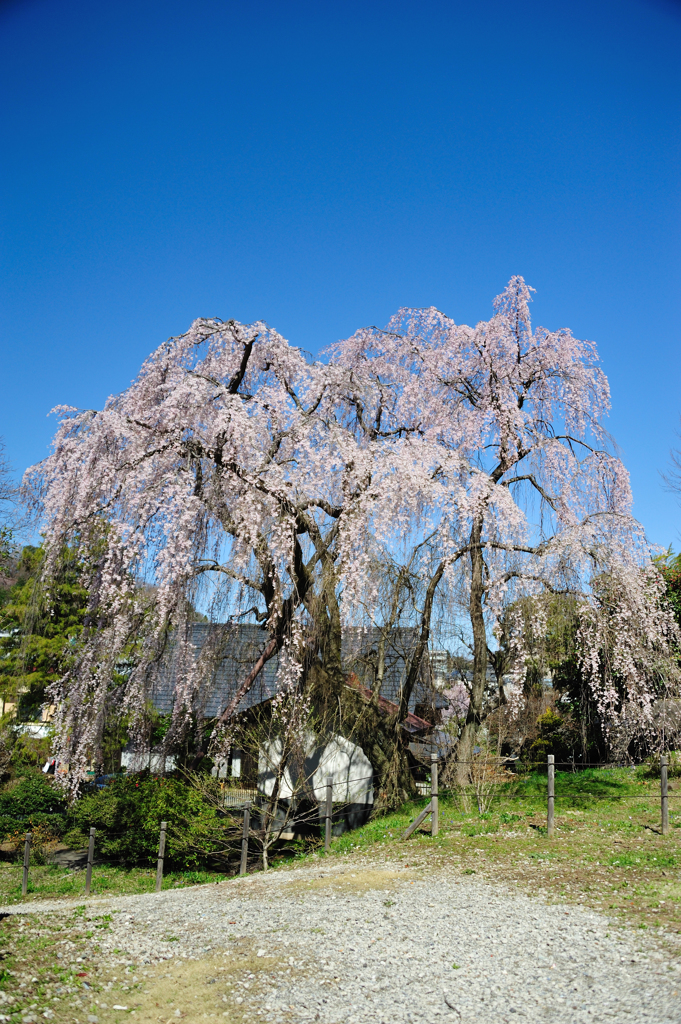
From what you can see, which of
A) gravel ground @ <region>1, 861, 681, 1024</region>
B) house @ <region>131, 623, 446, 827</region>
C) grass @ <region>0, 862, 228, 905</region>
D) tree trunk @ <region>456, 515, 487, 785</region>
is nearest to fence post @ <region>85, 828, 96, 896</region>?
grass @ <region>0, 862, 228, 905</region>

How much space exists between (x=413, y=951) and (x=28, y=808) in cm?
1168

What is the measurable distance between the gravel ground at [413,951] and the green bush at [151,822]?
116 inches

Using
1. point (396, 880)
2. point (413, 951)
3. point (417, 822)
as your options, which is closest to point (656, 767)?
point (417, 822)

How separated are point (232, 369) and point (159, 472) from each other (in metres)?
2.62

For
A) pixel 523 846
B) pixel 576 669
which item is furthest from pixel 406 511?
pixel 576 669

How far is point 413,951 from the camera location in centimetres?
574

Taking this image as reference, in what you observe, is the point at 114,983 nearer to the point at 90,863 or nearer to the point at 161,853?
the point at 161,853

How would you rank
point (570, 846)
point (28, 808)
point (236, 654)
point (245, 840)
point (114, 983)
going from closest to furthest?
point (114, 983), point (570, 846), point (245, 840), point (236, 654), point (28, 808)

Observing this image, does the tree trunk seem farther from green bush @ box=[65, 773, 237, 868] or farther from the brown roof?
green bush @ box=[65, 773, 237, 868]

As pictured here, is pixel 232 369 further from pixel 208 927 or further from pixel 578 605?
pixel 208 927

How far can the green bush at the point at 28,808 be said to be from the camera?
14.7 metres

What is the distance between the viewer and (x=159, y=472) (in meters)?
9.77

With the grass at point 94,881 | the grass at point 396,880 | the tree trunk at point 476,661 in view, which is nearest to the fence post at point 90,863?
the grass at point 94,881

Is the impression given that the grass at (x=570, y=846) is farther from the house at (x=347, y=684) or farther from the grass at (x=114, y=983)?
the grass at (x=114, y=983)
